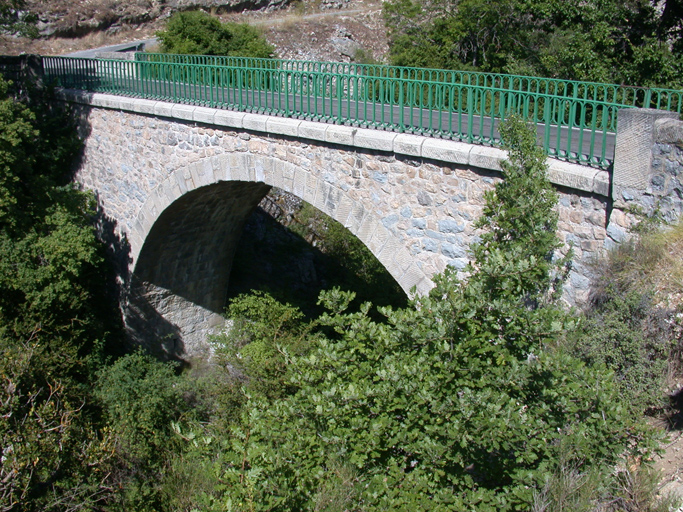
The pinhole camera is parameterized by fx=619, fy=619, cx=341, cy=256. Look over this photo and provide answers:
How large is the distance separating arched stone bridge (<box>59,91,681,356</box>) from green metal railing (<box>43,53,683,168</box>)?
253 millimetres

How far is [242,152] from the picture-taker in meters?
9.56

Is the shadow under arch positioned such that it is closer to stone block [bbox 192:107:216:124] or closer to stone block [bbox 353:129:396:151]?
stone block [bbox 192:107:216:124]

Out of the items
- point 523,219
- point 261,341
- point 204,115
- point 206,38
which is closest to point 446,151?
point 523,219

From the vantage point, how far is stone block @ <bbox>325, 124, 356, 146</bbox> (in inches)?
305

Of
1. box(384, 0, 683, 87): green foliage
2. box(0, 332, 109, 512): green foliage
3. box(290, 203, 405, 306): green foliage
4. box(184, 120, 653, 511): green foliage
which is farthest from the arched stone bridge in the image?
box(384, 0, 683, 87): green foliage

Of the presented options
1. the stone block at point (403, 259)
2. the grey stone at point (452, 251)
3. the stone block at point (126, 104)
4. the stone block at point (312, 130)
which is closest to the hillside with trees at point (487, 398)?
the grey stone at point (452, 251)

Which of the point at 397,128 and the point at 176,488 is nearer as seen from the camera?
the point at 397,128

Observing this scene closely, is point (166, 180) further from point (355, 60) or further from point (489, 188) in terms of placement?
point (355, 60)

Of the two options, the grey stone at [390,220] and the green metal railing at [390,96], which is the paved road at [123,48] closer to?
the green metal railing at [390,96]

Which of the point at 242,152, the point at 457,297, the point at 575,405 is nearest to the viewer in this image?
the point at 575,405

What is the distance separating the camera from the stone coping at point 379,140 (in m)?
5.77

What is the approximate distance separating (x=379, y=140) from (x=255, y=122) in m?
2.45

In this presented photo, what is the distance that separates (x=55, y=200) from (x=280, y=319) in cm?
472

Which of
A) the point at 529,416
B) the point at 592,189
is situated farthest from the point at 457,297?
the point at 592,189
